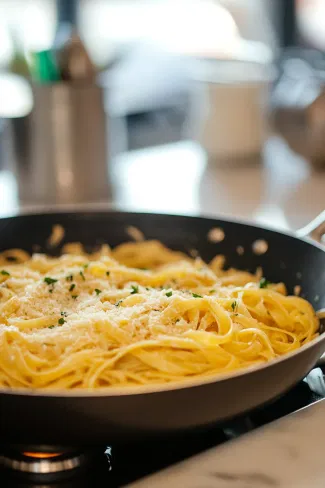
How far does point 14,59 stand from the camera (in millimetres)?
1791

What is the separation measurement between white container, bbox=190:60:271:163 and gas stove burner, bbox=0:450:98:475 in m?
1.55

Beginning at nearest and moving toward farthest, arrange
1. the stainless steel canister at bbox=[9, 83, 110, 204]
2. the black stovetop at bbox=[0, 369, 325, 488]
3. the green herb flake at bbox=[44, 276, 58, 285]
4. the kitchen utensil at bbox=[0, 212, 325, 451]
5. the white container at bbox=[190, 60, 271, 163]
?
the kitchen utensil at bbox=[0, 212, 325, 451], the black stovetop at bbox=[0, 369, 325, 488], the green herb flake at bbox=[44, 276, 58, 285], the stainless steel canister at bbox=[9, 83, 110, 204], the white container at bbox=[190, 60, 271, 163]

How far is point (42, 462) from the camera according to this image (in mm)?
748

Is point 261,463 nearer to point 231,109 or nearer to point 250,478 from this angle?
point 250,478

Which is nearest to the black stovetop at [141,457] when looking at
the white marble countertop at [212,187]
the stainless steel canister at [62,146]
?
the white marble countertop at [212,187]

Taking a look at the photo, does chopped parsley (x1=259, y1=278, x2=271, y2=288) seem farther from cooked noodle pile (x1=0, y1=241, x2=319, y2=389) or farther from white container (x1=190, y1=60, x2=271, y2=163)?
white container (x1=190, y1=60, x2=271, y2=163)

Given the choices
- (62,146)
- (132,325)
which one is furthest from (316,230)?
(62,146)

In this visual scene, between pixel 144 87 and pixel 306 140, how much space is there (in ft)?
5.95

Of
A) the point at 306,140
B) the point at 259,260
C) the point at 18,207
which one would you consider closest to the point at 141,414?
the point at 259,260

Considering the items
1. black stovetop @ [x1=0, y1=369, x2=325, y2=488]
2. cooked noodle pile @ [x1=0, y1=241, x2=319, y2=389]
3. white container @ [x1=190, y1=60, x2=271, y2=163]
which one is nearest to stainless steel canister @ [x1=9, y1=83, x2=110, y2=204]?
white container @ [x1=190, y1=60, x2=271, y2=163]

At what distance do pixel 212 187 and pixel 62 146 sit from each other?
1.59ft

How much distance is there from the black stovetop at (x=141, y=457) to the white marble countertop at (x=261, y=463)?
1.1 inches

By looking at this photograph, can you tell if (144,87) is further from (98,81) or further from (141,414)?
(141,414)

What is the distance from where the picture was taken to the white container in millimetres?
2115
